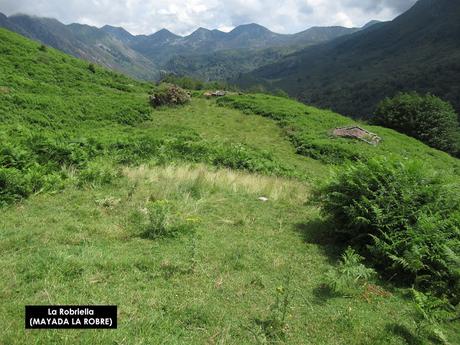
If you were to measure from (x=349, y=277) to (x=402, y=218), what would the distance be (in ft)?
7.42

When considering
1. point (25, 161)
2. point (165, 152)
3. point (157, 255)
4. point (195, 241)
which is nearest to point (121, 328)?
point (157, 255)

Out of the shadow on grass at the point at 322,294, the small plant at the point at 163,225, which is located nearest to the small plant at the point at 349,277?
the shadow on grass at the point at 322,294

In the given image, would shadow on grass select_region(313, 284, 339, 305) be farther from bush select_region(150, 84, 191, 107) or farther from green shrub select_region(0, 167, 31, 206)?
bush select_region(150, 84, 191, 107)

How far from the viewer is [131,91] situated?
39.2 metres

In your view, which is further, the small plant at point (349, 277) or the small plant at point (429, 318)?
the small plant at point (349, 277)

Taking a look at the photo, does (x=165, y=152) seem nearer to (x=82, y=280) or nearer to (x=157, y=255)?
(x=157, y=255)

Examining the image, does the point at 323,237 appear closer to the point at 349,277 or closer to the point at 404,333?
the point at 349,277

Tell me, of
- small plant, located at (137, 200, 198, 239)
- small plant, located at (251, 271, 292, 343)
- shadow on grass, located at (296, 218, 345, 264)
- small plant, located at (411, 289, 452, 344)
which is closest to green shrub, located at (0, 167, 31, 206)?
small plant, located at (137, 200, 198, 239)

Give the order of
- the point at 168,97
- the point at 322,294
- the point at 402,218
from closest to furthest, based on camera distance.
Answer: the point at 322,294, the point at 402,218, the point at 168,97

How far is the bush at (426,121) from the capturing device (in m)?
43.2

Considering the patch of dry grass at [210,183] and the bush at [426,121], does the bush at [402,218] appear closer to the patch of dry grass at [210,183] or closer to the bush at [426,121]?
the patch of dry grass at [210,183]

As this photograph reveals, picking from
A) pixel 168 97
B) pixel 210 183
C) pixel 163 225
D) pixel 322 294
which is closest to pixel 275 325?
pixel 322 294

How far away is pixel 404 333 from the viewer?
5.31 m

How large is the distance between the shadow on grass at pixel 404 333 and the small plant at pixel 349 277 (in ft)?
3.07
